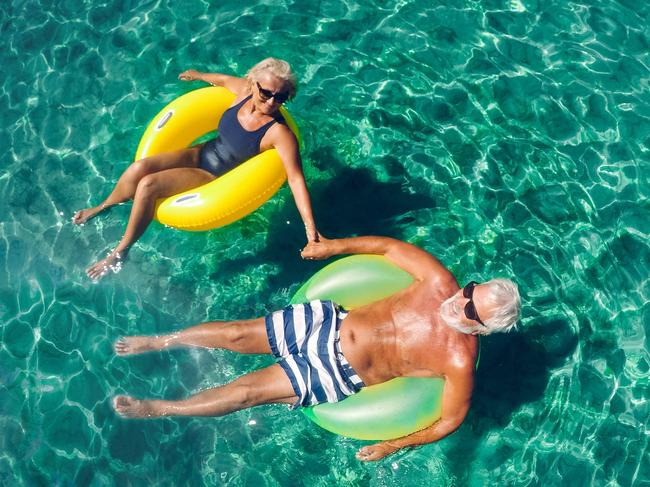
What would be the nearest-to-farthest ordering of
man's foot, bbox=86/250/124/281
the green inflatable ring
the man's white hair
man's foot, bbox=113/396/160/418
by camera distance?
the man's white hair → the green inflatable ring → man's foot, bbox=113/396/160/418 → man's foot, bbox=86/250/124/281

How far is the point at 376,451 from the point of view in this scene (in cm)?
434

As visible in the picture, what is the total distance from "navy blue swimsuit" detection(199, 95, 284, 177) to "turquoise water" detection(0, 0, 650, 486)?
65 centimetres

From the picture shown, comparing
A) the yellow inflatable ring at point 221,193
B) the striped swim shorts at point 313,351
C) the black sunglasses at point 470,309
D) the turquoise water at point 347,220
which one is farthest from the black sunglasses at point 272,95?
the black sunglasses at point 470,309

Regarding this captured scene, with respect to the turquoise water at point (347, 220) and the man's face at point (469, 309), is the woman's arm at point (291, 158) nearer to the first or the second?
the turquoise water at point (347, 220)

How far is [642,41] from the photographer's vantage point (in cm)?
631

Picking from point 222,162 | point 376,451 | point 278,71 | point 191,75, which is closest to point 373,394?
point 376,451

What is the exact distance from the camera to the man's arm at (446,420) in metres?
4.10

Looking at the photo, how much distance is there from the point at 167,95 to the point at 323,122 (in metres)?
1.52

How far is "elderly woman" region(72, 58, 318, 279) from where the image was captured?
4.84 meters

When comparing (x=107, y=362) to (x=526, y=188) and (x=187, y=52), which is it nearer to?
(x=187, y=52)

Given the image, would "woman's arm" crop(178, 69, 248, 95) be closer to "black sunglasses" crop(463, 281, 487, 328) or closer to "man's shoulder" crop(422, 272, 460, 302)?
"man's shoulder" crop(422, 272, 460, 302)

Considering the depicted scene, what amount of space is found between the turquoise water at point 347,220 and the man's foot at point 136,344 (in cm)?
32

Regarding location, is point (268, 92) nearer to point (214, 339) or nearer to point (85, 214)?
point (214, 339)

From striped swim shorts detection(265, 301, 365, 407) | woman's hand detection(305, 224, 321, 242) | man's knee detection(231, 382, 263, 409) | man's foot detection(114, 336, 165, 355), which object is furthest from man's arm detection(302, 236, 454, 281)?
man's foot detection(114, 336, 165, 355)
